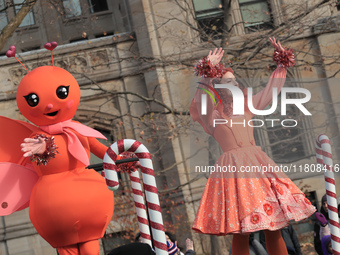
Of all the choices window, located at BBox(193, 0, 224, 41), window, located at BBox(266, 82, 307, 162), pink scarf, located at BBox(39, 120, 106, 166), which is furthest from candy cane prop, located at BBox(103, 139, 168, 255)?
window, located at BBox(193, 0, 224, 41)

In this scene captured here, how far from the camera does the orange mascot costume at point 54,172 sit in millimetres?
4648

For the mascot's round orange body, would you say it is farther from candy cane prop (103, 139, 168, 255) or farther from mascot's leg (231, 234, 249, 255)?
mascot's leg (231, 234, 249, 255)

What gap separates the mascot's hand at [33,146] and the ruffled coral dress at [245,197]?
4.49 ft

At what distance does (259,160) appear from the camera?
4.80 metres

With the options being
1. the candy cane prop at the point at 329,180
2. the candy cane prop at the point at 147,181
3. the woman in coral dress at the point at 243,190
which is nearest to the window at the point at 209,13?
the woman in coral dress at the point at 243,190

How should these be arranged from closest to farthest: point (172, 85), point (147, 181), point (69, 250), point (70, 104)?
1. point (147, 181)
2. point (69, 250)
3. point (70, 104)
4. point (172, 85)

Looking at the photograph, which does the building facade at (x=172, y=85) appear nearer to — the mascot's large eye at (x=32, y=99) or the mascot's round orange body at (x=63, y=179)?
the mascot's round orange body at (x=63, y=179)

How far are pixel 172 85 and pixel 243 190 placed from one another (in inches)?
347

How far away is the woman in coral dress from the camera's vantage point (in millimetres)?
4488

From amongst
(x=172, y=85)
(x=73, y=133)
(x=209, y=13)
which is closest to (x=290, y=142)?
(x=172, y=85)

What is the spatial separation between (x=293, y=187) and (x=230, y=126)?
762 mm

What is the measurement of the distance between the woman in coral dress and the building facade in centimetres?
679

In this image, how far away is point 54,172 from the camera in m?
4.83

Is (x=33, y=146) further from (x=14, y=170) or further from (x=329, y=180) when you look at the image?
(x=329, y=180)
